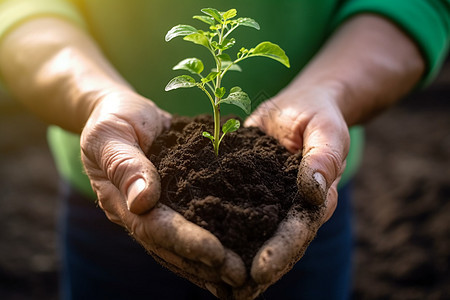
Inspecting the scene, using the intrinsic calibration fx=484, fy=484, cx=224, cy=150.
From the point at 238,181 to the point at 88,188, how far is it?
3.01 ft

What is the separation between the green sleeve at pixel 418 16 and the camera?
2.14m

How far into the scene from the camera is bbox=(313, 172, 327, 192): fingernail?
135 centimetres

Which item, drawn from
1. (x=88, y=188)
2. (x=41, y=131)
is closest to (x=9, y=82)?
(x=88, y=188)

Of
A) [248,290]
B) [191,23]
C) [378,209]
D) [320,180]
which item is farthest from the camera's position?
[378,209]

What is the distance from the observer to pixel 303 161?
142cm

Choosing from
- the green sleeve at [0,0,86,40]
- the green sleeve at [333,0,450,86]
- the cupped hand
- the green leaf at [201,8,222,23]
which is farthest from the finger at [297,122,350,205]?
the green sleeve at [0,0,86,40]

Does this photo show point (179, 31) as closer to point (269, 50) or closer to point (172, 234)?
point (269, 50)

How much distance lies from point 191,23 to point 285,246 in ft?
3.52

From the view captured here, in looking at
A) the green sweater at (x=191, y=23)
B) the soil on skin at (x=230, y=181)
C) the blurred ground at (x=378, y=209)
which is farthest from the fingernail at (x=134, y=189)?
the blurred ground at (x=378, y=209)

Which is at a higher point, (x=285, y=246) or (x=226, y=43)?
(x=226, y=43)

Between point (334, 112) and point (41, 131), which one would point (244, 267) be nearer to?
point (334, 112)

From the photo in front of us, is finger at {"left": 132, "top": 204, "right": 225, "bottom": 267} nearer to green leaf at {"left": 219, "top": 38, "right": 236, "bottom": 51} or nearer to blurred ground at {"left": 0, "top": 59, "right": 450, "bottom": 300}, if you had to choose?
green leaf at {"left": 219, "top": 38, "right": 236, "bottom": 51}

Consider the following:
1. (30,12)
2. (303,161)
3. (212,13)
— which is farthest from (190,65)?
(30,12)

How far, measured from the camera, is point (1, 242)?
3.65 metres
